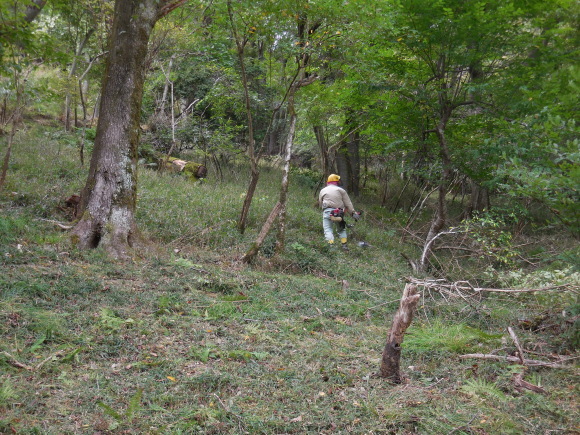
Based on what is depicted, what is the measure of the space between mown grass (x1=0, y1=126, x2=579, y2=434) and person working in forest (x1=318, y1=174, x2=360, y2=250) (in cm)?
216

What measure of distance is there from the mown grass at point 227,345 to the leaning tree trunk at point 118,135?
0.55m

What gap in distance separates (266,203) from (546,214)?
10.8 m

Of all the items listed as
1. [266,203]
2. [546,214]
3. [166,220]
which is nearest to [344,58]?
[266,203]

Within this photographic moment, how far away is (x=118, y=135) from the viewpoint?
7195mm

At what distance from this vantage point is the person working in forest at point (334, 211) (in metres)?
10.8

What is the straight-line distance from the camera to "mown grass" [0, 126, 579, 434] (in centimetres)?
337

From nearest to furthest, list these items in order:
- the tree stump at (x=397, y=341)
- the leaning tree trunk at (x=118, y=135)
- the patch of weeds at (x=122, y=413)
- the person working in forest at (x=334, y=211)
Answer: the patch of weeds at (x=122, y=413) < the tree stump at (x=397, y=341) < the leaning tree trunk at (x=118, y=135) < the person working in forest at (x=334, y=211)

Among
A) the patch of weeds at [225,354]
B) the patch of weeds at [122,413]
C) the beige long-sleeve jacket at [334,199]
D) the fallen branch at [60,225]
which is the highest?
the beige long-sleeve jacket at [334,199]

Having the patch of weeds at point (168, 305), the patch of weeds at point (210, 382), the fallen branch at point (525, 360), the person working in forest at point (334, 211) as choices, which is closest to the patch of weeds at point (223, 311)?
the patch of weeds at point (168, 305)

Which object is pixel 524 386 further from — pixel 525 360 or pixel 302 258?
pixel 302 258

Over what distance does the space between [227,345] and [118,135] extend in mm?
4376

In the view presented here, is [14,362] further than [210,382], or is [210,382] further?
[210,382]

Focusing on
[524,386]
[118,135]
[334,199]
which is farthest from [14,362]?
[334,199]

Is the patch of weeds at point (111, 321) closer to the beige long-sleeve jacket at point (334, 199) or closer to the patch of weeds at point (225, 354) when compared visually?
the patch of weeds at point (225, 354)
